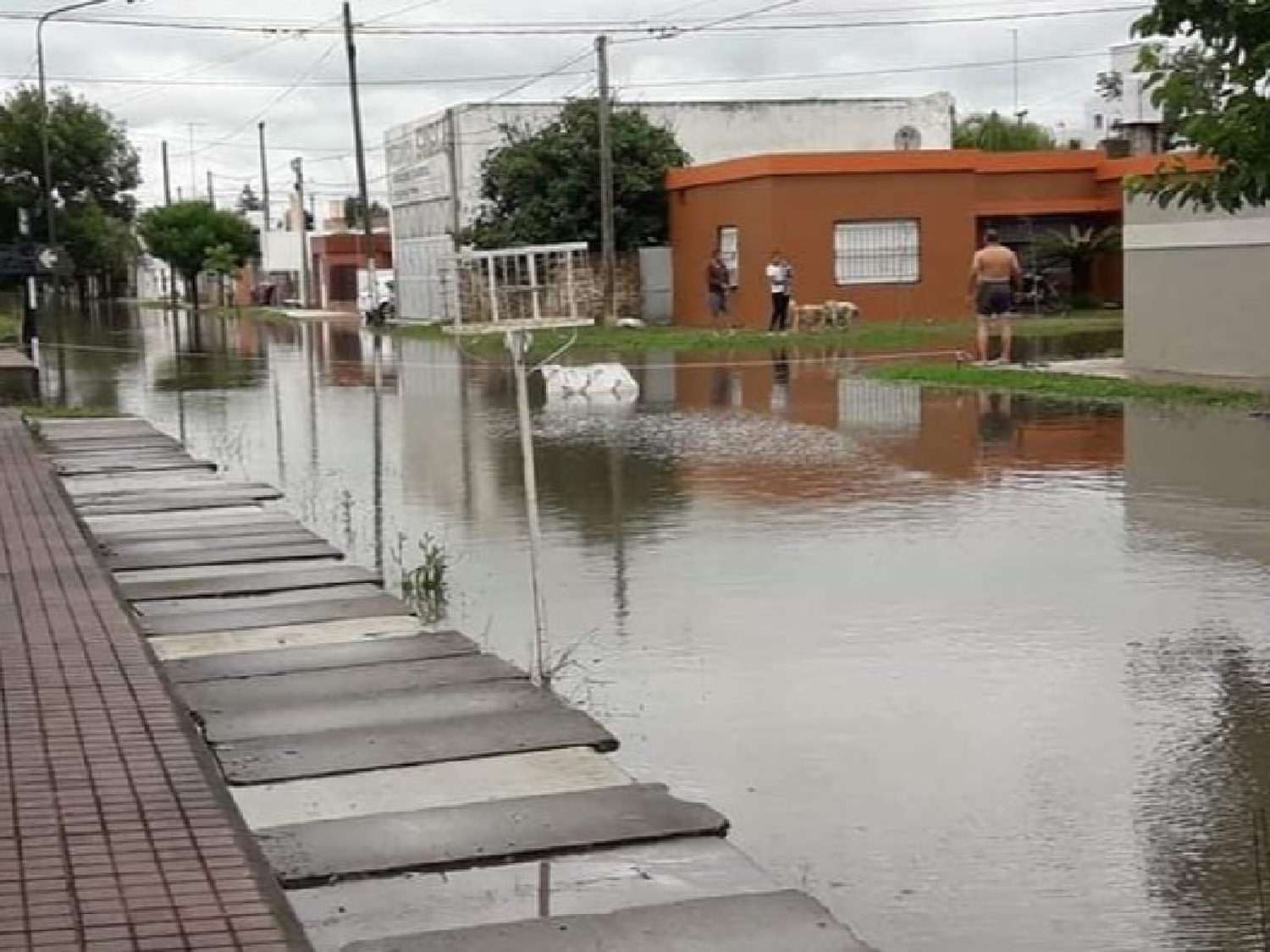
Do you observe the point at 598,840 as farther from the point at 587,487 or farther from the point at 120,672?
the point at 587,487

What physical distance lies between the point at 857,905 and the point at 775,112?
46613mm

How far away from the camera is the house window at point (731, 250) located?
39500 millimetres

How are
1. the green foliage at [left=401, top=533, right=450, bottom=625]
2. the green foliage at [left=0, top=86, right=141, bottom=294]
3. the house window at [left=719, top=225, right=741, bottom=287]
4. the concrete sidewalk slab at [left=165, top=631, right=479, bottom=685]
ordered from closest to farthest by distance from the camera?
the concrete sidewalk slab at [left=165, top=631, right=479, bottom=685], the green foliage at [left=401, top=533, right=450, bottom=625], the house window at [left=719, top=225, right=741, bottom=287], the green foliage at [left=0, top=86, right=141, bottom=294]

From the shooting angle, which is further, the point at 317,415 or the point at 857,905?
the point at 317,415

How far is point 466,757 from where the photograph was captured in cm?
675

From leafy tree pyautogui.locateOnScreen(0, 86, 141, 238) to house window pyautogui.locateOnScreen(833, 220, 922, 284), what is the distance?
4232 centimetres

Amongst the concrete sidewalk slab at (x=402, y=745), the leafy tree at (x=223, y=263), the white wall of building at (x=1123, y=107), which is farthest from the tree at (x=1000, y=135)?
the concrete sidewalk slab at (x=402, y=745)

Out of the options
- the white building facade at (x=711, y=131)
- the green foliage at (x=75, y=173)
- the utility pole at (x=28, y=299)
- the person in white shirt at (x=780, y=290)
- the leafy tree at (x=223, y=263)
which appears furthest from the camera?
the leafy tree at (x=223, y=263)

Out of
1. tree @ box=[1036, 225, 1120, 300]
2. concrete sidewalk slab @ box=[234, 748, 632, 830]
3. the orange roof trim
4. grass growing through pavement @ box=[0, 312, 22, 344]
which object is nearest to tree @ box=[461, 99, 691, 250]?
the orange roof trim

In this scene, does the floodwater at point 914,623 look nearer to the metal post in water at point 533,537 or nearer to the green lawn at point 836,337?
the metal post in water at point 533,537

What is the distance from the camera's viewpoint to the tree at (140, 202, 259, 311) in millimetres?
88938

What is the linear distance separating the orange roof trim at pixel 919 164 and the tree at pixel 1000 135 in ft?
98.4

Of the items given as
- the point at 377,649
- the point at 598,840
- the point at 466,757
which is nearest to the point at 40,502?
the point at 377,649

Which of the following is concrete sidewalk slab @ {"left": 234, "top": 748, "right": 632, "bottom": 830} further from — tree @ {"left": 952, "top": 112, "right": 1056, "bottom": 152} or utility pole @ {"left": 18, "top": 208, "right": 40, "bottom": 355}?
tree @ {"left": 952, "top": 112, "right": 1056, "bottom": 152}
